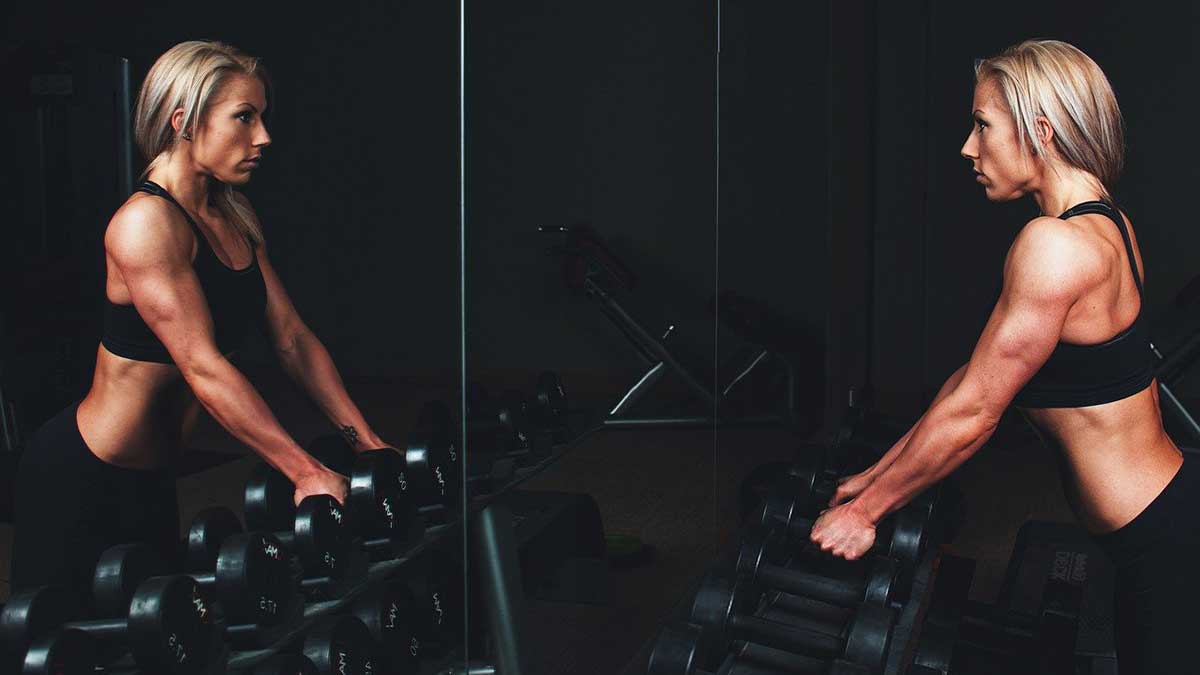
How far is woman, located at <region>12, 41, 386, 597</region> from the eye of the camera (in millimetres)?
903

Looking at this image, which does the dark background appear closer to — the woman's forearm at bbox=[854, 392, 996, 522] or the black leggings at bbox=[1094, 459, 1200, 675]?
the woman's forearm at bbox=[854, 392, 996, 522]

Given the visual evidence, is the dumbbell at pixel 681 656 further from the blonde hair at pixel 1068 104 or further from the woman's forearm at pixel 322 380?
the blonde hair at pixel 1068 104

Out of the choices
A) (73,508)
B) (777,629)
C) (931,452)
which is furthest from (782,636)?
(73,508)

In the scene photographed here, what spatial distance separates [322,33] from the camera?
1135 millimetres

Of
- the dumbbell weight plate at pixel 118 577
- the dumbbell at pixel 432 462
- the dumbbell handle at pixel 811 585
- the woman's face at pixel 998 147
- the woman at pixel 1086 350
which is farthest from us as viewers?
the dumbbell handle at pixel 811 585

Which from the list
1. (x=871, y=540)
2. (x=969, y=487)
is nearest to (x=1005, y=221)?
(x=969, y=487)

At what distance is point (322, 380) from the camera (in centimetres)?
120

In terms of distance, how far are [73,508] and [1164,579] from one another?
61.6 inches

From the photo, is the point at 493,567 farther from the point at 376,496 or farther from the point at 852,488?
the point at 852,488

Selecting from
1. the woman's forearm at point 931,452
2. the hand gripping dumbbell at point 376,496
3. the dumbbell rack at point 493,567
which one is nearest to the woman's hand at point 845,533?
the woman's forearm at point 931,452

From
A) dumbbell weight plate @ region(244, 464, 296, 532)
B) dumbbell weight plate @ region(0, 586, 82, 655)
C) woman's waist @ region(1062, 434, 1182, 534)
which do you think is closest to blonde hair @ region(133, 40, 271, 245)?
dumbbell weight plate @ region(244, 464, 296, 532)

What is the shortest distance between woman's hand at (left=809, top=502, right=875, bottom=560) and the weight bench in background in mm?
454

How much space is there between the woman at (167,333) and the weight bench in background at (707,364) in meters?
0.68

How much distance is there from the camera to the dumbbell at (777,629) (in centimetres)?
165
